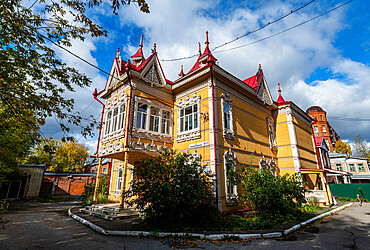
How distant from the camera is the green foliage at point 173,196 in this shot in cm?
853

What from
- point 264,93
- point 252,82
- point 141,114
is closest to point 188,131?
point 141,114

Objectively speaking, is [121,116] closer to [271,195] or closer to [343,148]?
[271,195]

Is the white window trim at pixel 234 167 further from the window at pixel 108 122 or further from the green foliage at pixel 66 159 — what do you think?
the green foliage at pixel 66 159

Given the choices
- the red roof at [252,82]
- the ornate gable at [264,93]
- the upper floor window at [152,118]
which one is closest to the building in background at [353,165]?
the ornate gable at [264,93]

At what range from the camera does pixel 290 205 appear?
985 cm

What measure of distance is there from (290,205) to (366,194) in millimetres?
21523

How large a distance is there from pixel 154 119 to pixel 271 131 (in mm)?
11270

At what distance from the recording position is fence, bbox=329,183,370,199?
2307 centimetres

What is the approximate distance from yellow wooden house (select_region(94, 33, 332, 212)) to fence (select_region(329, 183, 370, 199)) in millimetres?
10872

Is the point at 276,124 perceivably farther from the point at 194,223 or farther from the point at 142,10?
the point at 142,10

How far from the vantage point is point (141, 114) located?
43.7 feet

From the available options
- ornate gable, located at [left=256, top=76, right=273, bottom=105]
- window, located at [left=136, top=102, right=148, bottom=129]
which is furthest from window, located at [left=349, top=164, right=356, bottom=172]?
window, located at [left=136, top=102, right=148, bottom=129]

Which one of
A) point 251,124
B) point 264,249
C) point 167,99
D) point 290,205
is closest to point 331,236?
point 290,205

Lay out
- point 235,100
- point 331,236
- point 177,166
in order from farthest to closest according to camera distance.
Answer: point 235,100, point 177,166, point 331,236
